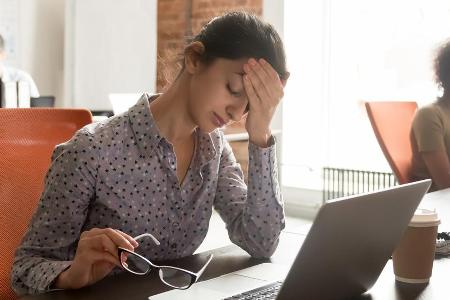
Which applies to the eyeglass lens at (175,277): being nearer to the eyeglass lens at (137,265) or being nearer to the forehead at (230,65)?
the eyeglass lens at (137,265)

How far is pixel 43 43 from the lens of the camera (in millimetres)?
5645

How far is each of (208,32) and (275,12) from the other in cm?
368

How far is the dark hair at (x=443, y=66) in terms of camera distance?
2.68 metres

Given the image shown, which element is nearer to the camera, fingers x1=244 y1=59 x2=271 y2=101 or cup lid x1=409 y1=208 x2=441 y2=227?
cup lid x1=409 y1=208 x2=441 y2=227

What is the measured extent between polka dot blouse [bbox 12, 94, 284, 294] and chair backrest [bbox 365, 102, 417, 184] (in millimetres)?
1128

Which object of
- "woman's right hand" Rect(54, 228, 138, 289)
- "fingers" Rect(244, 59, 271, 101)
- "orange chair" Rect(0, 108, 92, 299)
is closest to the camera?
"woman's right hand" Rect(54, 228, 138, 289)

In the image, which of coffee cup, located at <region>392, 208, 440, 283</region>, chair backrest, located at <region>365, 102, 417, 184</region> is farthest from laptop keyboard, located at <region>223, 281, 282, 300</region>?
chair backrest, located at <region>365, 102, 417, 184</region>

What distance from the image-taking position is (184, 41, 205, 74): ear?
1.25m

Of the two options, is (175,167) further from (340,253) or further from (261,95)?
(340,253)

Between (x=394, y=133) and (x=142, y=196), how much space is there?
150cm

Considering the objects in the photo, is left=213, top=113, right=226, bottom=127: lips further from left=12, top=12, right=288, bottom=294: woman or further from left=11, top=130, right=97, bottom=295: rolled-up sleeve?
left=11, top=130, right=97, bottom=295: rolled-up sleeve

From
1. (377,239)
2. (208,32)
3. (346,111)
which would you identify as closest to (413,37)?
(346,111)

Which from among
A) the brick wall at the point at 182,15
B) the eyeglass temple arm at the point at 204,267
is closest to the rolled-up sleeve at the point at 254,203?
the eyeglass temple arm at the point at 204,267

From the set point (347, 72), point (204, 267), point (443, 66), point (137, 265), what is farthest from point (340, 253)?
point (347, 72)
